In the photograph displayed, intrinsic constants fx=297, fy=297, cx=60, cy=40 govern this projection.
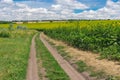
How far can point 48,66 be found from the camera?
16.3m

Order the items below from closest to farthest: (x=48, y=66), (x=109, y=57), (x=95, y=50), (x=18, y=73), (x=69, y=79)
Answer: (x=69, y=79)
(x=18, y=73)
(x=48, y=66)
(x=109, y=57)
(x=95, y=50)

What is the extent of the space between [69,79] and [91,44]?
34.7ft

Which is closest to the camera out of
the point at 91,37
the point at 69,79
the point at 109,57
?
the point at 69,79

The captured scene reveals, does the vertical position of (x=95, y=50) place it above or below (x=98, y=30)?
below

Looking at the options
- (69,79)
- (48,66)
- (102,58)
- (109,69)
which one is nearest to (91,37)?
(102,58)

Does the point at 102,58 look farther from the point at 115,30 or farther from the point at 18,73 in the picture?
the point at 18,73

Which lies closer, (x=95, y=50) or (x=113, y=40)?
(x=113, y=40)

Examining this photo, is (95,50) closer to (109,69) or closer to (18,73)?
(109,69)

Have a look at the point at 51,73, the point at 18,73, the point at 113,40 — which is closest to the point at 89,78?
the point at 51,73

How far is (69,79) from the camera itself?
12383 millimetres

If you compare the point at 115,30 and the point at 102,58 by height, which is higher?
the point at 115,30

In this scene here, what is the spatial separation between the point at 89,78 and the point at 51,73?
1990 mm

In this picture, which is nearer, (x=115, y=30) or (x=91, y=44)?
(x=115, y=30)

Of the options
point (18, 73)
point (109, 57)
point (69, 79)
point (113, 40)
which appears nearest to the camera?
point (69, 79)
